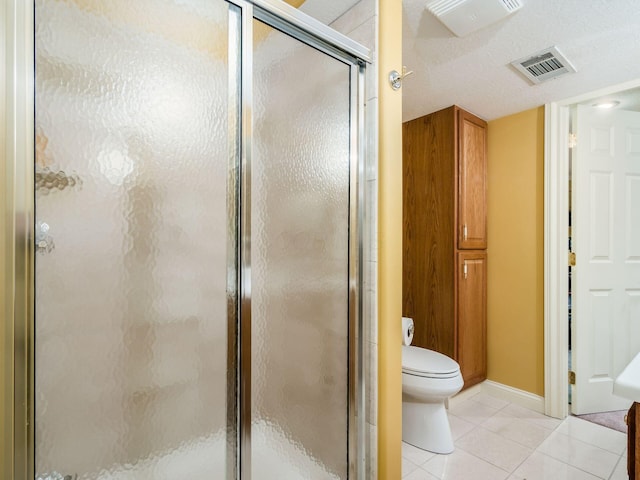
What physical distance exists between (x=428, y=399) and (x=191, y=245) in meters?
1.68

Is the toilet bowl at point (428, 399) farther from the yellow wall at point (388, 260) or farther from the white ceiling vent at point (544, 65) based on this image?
the white ceiling vent at point (544, 65)

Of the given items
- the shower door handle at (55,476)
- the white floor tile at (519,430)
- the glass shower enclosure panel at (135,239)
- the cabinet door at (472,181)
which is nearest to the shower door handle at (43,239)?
the glass shower enclosure panel at (135,239)

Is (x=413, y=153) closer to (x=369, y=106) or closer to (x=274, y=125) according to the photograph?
(x=369, y=106)

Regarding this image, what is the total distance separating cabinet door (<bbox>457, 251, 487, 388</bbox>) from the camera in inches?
94.4

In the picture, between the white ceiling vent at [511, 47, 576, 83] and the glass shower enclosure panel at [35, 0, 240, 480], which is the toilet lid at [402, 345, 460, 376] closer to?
the glass shower enclosure panel at [35, 0, 240, 480]

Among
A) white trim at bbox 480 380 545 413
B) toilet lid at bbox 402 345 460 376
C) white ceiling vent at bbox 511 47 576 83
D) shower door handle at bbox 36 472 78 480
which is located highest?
white ceiling vent at bbox 511 47 576 83

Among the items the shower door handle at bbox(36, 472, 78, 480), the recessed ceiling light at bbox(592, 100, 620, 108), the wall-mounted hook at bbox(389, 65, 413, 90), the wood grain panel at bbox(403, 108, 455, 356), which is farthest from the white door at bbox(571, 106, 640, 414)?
the shower door handle at bbox(36, 472, 78, 480)

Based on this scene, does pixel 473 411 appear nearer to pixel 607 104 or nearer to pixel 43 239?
pixel 607 104

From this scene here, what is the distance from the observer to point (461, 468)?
1739 mm

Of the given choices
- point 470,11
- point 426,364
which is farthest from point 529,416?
point 470,11

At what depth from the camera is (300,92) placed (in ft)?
3.74

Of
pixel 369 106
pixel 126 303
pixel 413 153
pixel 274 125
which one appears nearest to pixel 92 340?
pixel 126 303

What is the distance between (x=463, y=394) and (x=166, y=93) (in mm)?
2658

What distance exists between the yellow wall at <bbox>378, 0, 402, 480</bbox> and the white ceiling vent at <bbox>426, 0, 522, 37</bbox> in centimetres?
21
